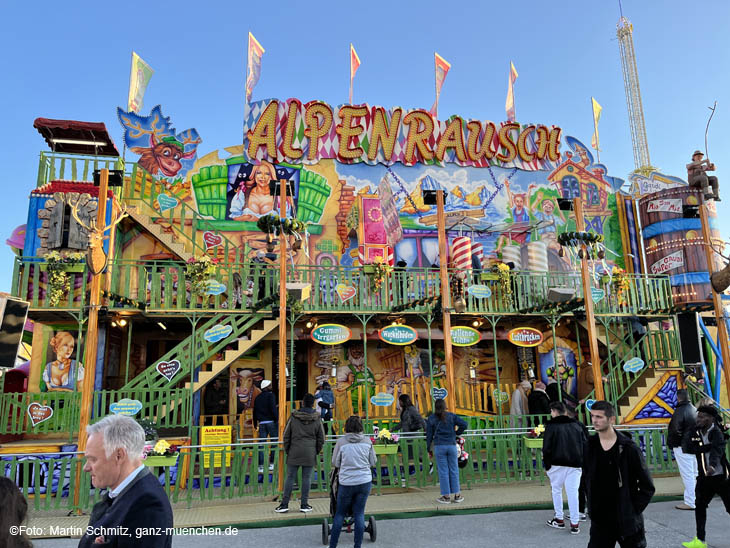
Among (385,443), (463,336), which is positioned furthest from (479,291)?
(385,443)

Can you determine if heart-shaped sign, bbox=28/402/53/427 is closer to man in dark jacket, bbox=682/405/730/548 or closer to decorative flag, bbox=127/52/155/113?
decorative flag, bbox=127/52/155/113

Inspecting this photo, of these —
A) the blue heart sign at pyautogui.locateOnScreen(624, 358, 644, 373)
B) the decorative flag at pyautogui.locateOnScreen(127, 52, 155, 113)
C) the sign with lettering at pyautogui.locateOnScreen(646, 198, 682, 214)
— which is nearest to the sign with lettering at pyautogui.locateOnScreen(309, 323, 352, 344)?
the blue heart sign at pyautogui.locateOnScreen(624, 358, 644, 373)

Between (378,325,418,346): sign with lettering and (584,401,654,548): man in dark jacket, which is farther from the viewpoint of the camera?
(378,325,418,346): sign with lettering

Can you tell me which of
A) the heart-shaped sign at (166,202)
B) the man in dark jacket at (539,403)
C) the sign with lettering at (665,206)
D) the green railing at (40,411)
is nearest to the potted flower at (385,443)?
the man in dark jacket at (539,403)

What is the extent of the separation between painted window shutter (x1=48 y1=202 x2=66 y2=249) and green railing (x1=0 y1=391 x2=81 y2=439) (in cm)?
456

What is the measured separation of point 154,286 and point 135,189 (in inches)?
197

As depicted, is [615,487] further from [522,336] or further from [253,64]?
[253,64]

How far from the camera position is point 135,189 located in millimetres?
16406

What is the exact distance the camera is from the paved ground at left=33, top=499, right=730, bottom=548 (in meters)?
6.57

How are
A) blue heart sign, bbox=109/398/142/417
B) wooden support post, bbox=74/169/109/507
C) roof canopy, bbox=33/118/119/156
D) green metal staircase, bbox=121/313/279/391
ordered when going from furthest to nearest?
roof canopy, bbox=33/118/119/156, green metal staircase, bbox=121/313/279/391, blue heart sign, bbox=109/398/142/417, wooden support post, bbox=74/169/109/507

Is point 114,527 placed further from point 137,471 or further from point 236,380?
point 236,380

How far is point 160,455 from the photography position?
8.27 meters

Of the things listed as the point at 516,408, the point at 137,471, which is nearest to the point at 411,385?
the point at 516,408

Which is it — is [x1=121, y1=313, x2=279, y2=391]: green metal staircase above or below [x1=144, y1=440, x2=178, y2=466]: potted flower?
above
